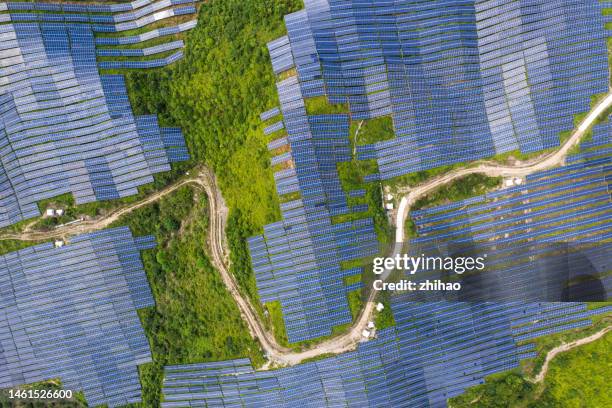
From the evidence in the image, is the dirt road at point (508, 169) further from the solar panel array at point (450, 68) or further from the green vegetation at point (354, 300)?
the green vegetation at point (354, 300)

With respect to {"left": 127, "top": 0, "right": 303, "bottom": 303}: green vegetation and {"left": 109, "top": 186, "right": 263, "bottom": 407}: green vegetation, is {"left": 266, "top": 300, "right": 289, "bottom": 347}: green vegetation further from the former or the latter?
{"left": 109, "top": 186, "right": 263, "bottom": 407}: green vegetation

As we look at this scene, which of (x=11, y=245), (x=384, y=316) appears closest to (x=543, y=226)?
(x=384, y=316)

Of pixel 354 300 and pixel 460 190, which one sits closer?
pixel 354 300

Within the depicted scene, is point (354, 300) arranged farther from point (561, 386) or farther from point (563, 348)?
point (561, 386)

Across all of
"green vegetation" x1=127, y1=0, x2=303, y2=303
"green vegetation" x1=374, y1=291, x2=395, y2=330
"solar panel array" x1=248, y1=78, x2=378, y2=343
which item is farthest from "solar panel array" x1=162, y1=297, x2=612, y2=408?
"green vegetation" x1=127, y1=0, x2=303, y2=303

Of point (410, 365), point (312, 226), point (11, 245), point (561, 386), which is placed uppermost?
point (11, 245)
